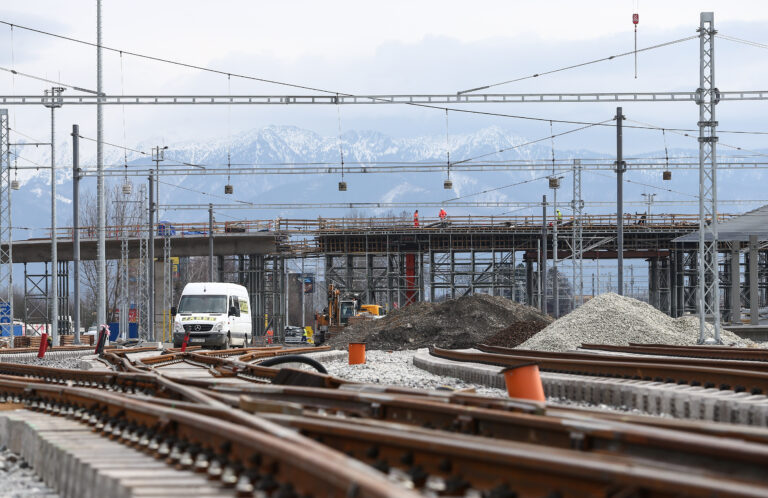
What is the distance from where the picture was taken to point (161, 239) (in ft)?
222

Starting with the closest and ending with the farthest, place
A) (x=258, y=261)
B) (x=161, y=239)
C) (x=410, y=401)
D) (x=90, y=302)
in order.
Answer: (x=410, y=401) < (x=161, y=239) < (x=258, y=261) < (x=90, y=302)

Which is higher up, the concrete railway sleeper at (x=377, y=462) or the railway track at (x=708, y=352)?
the concrete railway sleeper at (x=377, y=462)

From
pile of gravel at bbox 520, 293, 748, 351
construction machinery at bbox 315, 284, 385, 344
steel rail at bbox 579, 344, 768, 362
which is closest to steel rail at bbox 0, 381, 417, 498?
steel rail at bbox 579, 344, 768, 362

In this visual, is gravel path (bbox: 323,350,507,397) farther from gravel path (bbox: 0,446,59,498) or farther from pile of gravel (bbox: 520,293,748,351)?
gravel path (bbox: 0,446,59,498)

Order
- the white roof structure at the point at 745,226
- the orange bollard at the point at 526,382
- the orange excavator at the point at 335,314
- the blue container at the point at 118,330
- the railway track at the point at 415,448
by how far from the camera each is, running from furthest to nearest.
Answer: the blue container at the point at 118,330 → the orange excavator at the point at 335,314 → the white roof structure at the point at 745,226 → the orange bollard at the point at 526,382 → the railway track at the point at 415,448

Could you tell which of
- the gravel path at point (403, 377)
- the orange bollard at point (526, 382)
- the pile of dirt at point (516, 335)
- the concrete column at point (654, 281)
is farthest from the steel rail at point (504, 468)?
the concrete column at point (654, 281)

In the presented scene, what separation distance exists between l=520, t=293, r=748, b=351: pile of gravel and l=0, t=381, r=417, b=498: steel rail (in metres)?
17.6

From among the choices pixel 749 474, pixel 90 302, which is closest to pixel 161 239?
pixel 90 302

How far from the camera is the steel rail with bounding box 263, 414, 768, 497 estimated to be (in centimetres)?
395

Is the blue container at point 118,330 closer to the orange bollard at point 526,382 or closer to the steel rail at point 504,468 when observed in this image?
the orange bollard at point 526,382

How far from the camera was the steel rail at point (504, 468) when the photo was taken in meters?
Result: 3.95

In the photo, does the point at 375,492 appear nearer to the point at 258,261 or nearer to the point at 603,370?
the point at 603,370

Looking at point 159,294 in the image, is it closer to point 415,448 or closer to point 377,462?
point 377,462

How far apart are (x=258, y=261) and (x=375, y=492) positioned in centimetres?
6891
